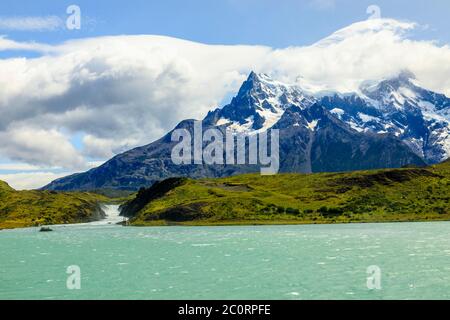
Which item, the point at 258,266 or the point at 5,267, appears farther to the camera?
the point at 5,267

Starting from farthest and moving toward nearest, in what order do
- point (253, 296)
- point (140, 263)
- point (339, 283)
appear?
1. point (140, 263)
2. point (339, 283)
3. point (253, 296)

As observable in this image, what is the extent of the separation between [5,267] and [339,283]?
6357cm

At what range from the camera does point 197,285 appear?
7112 centimetres

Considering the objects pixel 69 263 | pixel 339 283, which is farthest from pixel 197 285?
pixel 69 263

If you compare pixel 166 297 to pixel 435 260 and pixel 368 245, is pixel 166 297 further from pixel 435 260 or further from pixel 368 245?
pixel 368 245

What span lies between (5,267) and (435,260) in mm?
76632

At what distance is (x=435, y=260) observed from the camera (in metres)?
89.4
